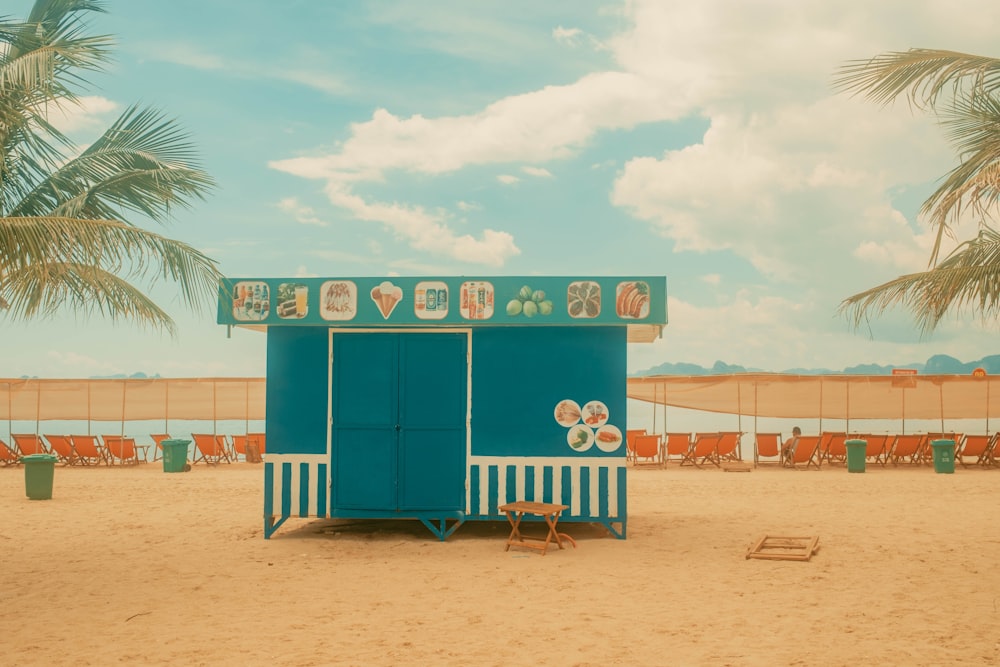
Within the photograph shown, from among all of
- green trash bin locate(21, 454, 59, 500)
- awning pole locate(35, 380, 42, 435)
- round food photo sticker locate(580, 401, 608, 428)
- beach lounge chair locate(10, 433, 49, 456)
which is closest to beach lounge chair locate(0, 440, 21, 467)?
beach lounge chair locate(10, 433, 49, 456)

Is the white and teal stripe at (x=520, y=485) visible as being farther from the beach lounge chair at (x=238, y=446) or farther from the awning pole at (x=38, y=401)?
the awning pole at (x=38, y=401)

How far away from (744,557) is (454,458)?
306 centimetres

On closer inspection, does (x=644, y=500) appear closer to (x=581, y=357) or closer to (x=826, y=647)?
(x=581, y=357)

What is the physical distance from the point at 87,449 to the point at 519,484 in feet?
43.2

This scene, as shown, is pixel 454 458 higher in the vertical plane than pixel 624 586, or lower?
higher

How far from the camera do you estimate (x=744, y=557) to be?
331 inches

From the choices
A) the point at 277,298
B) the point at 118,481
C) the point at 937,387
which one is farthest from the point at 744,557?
the point at 937,387

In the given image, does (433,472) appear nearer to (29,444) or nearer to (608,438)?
(608,438)

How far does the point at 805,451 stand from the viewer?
17844 millimetres

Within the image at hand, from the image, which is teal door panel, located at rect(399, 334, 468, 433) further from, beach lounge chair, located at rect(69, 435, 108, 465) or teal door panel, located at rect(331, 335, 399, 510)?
beach lounge chair, located at rect(69, 435, 108, 465)

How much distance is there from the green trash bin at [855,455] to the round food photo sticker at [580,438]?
9676 mm

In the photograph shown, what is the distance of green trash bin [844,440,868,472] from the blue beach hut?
370 inches

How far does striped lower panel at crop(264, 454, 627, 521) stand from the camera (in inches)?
357

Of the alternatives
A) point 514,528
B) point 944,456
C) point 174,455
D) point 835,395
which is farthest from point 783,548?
point 174,455
